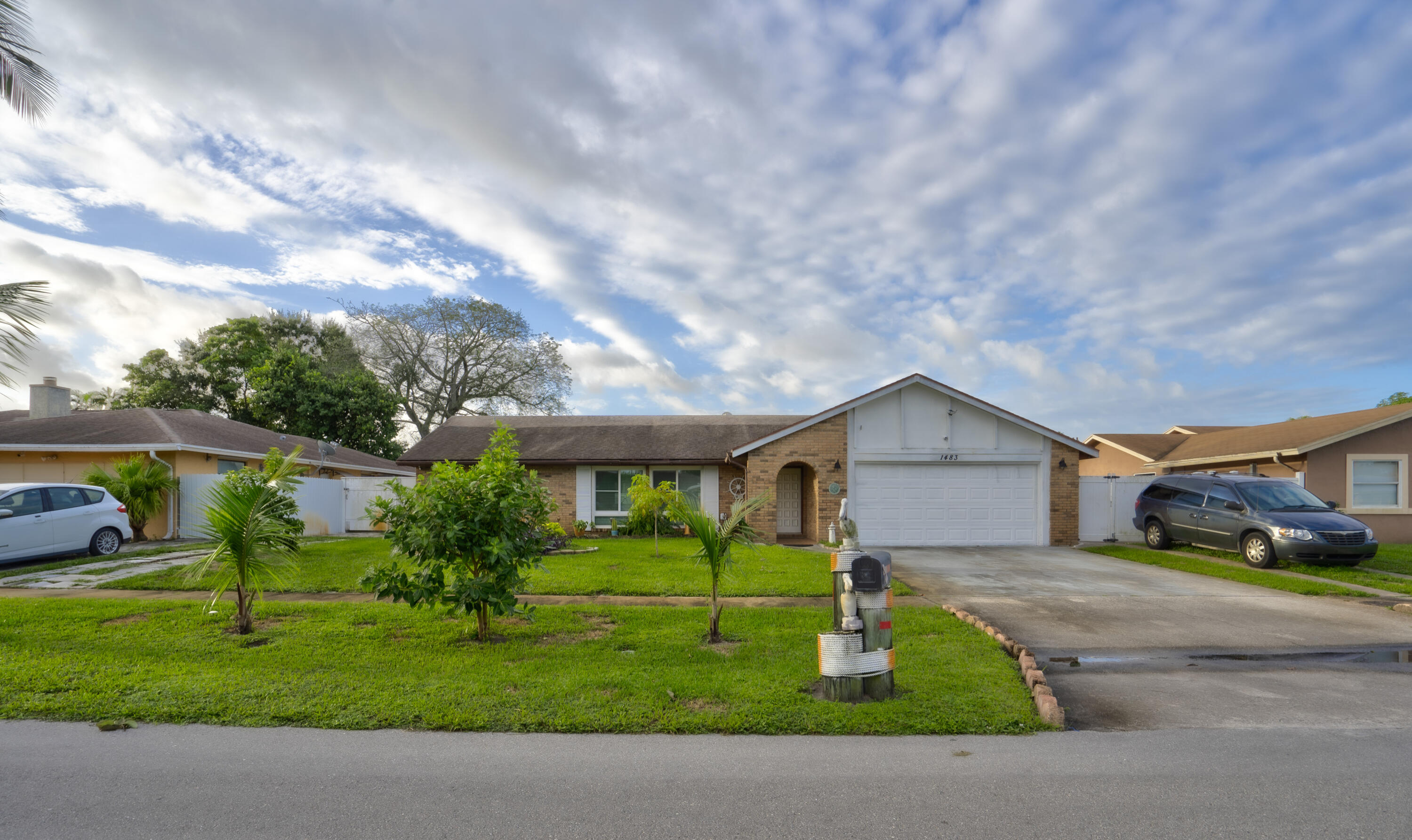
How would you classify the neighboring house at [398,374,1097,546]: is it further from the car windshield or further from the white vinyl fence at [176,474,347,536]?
the white vinyl fence at [176,474,347,536]

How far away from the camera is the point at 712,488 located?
67.0 ft

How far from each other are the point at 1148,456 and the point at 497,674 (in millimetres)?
24717

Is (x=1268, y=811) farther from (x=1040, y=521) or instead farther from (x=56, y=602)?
(x=1040, y=521)

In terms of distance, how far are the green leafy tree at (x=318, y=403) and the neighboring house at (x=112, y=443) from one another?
28.4 ft

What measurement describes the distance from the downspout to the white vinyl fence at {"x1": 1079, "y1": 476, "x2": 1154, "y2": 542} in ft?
76.9

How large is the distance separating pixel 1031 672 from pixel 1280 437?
1931cm

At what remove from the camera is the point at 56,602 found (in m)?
8.73

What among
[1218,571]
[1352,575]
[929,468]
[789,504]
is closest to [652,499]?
[789,504]

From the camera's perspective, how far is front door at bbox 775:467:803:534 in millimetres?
20234

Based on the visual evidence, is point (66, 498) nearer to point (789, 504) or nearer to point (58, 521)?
point (58, 521)

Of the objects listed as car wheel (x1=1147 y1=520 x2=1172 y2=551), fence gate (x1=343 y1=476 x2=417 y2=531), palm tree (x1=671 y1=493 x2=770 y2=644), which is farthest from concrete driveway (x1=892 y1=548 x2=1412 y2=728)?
fence gate (x1=343 y1=476 x2=417 y2=531)

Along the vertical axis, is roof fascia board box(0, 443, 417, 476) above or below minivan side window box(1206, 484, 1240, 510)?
above

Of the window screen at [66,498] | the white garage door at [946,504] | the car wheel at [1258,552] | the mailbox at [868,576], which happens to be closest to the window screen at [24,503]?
the window screen at [66,498]

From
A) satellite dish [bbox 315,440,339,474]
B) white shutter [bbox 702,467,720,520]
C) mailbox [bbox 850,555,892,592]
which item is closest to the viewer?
mailbox [bbox 850,555,892,592]
